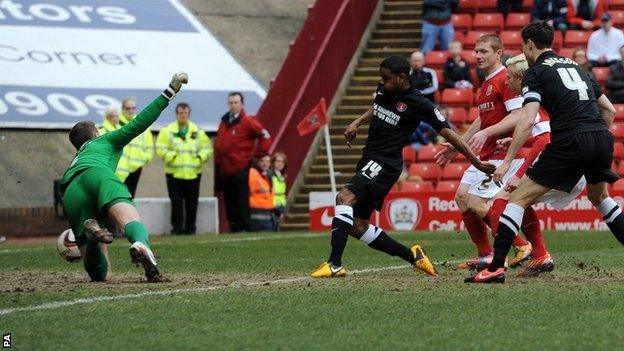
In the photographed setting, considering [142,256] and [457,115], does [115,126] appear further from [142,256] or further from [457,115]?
[142,256]

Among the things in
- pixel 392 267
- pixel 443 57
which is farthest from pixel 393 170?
pixel 443 57

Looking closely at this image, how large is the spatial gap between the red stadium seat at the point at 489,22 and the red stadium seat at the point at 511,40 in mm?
490

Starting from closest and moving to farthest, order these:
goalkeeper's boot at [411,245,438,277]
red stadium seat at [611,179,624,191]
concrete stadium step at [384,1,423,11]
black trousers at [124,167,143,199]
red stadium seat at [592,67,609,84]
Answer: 1. goalkeeper's boot at [411,245,438,277]
2. red stadium seat at [611,179,624,191]
3. black trousers at [124,167,143,199]
4. red stadium seat at [592,67,609,84]
5. concrete stadium step at [384,1,423,11]

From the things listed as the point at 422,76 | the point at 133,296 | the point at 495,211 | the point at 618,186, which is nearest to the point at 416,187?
the point at 422,76

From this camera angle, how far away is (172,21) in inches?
976

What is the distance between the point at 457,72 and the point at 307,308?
15.1m

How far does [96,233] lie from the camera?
10.4m

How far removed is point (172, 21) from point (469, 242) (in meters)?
9.46

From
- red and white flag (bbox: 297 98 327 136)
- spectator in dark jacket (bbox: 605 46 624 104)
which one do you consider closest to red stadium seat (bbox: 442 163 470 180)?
red and white flag (bbox: 297 98 327 136)

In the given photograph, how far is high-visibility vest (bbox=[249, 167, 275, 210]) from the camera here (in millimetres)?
22250

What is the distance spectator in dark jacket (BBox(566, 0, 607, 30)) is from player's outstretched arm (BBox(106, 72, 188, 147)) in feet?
48.4

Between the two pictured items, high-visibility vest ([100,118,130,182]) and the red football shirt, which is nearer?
the red football shirt

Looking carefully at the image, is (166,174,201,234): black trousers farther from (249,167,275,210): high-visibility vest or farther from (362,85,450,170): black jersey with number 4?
(362,85,450,170): black jersey with number 4

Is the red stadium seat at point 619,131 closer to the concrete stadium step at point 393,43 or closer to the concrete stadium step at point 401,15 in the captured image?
the concrete stadium step at point 393,43
